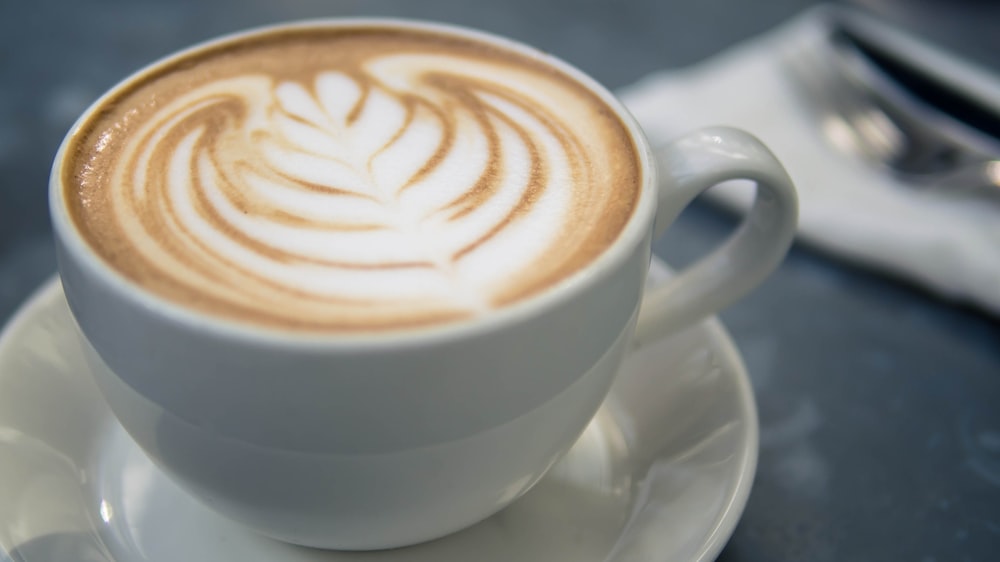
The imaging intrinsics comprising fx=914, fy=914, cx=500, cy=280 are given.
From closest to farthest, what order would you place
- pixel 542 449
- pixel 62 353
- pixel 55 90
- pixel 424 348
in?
1. pixel 424 348
2. pixel 542 449
3. pixel 62 353
4. pixel 55 90

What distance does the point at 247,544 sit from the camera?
2.23ft

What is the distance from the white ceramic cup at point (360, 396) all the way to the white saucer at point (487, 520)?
0.07m

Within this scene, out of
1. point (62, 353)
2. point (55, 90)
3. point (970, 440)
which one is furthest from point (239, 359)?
point (55, 90)

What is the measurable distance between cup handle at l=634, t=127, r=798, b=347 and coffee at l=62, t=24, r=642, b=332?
0.04 meters

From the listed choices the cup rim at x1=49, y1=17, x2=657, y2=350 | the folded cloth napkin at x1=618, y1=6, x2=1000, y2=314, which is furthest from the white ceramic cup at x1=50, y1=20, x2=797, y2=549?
the folded cloth napkin at x1=618, y1=6, x2=1000, y2=314

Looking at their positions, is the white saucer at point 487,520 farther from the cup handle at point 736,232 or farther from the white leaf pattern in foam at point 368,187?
the white leaf pattern in foam at point 368,187

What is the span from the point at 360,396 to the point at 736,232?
0.39 m

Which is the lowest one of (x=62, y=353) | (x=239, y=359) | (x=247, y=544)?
(x=247, y=544)

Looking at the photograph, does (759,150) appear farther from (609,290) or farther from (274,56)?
(274,56)

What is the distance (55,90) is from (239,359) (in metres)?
1.00

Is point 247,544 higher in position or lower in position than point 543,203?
lower

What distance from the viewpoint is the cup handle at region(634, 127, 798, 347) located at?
2.23ft

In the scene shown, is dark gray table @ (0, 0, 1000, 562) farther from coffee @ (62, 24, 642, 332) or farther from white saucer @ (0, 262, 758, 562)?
coffee @ (62, 24, 642, 332)

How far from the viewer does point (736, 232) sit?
2.51 feet
